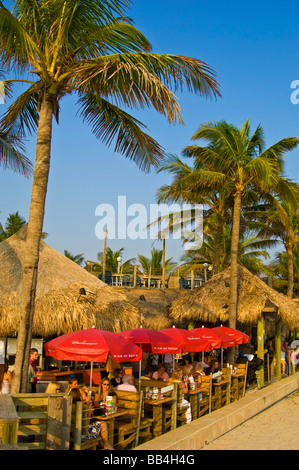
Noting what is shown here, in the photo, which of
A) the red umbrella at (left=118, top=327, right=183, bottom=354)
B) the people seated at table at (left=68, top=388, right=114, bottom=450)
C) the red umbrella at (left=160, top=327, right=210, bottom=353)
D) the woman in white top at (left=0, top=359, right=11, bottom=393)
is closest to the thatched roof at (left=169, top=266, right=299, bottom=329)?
the red umbrella at (left=160, top=327, right=210, bottom=353)

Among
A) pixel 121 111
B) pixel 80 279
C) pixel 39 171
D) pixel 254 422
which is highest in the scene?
pixel 121 111

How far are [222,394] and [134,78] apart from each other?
7.63 m

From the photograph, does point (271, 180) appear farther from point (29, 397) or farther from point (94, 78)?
point (29, 397)

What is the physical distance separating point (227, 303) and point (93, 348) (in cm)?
1016

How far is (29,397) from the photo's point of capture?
226 inches

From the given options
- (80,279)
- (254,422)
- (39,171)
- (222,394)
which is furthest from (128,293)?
(39,171)

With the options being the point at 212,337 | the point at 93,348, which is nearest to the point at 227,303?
the point at 212,337

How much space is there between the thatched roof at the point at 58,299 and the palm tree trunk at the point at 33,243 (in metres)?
5.11

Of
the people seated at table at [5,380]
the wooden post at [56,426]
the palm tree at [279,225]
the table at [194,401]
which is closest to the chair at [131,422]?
the table at [194,401]

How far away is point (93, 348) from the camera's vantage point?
27.0ft

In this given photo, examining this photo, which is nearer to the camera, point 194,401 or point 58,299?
point 194,401

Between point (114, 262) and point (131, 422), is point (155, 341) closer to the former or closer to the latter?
point (131, 422)
